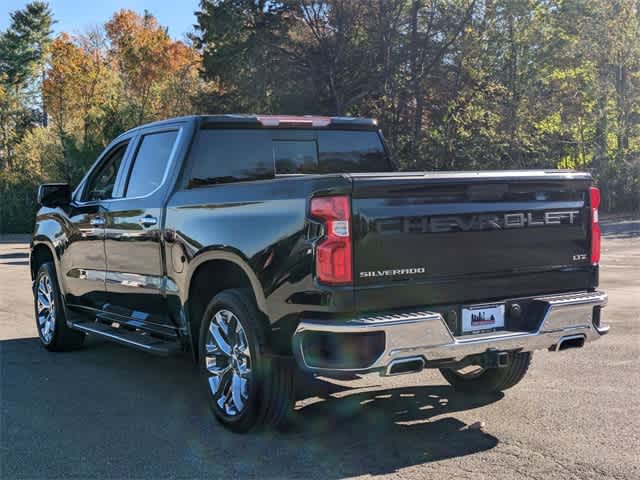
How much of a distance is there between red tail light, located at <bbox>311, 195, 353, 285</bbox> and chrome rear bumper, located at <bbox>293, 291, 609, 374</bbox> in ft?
0.84

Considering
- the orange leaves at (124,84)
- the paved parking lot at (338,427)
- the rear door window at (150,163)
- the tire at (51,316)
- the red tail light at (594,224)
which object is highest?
the orange leaves at (124,84)

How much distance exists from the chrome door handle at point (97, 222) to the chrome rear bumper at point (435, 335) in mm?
2990

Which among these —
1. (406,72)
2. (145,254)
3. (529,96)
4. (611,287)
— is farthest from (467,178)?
(529,96)

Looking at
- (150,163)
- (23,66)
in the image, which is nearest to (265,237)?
(150,163)

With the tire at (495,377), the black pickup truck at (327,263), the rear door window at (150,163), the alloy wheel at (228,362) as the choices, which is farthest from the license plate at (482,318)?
the rear door window at (150,163)

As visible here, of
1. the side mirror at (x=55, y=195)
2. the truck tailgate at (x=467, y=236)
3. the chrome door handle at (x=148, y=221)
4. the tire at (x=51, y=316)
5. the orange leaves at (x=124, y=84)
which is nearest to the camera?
the truck tailgate at (x=467, y=236)

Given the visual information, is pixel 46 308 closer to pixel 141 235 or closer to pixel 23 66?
pixel 141 235

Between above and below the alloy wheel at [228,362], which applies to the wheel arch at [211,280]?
above

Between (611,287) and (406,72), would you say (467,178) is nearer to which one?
(611,287)

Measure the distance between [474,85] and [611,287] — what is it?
23560 mm

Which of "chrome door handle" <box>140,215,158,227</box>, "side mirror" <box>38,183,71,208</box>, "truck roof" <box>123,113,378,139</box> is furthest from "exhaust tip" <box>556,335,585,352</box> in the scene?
"side mirror" <box>38,183,71,208</box>

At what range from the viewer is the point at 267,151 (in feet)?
19.8

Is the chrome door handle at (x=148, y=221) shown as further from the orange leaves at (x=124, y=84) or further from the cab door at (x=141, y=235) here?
the orange leaves at (x=124, y=84)

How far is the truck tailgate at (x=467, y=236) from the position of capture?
4227 millimetres
